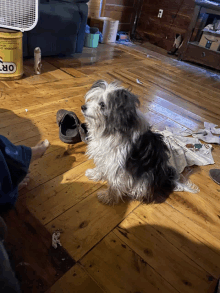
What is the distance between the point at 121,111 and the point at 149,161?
1.30 ft

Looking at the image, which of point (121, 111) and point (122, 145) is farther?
point (122, 145)

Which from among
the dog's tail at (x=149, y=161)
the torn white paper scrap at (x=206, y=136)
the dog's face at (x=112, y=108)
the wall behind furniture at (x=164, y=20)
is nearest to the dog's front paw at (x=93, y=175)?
the dog's tail at (x=149, y=161)

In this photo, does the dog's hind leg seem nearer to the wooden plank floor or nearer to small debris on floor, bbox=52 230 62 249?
the wooden plank floor

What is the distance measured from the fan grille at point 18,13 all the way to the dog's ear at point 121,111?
65.4 inches

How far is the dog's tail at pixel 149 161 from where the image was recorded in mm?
1249

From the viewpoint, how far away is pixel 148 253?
1.18m

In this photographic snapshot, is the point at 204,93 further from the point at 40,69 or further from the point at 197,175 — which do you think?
the point at 40,69

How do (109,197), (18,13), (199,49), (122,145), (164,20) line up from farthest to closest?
(164,20) → (199,49) → (18,13) → (109,197) → (122,145)

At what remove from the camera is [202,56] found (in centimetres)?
471

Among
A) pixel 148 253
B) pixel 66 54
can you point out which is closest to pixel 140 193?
pixel 148 253

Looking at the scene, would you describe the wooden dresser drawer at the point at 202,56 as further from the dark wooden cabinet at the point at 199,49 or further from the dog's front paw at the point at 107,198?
the dog's front paw at the point at 107,198

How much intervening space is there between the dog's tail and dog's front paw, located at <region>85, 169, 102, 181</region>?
0.32m

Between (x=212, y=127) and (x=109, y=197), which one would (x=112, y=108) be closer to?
(x=109, y=197)

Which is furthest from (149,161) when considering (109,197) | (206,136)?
(206,136)
